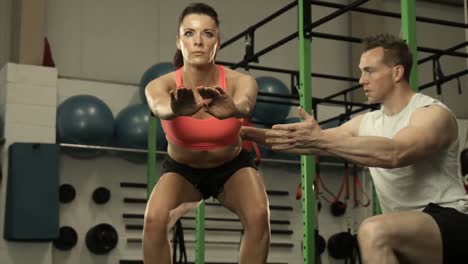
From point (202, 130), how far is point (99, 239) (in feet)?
14.2

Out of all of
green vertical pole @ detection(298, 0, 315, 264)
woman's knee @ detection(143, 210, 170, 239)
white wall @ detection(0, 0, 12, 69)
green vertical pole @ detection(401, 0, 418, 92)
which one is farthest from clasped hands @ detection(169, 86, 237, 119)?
white wall @ detection(0, 0, 12, 69)

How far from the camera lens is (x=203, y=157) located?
288cm

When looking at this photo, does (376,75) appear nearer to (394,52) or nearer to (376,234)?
(394,52)

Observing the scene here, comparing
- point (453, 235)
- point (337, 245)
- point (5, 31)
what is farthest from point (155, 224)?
point (337, 245)

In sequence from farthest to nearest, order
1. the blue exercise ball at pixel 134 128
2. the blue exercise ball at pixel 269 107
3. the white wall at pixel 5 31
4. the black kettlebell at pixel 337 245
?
1. the black kettlebell at pixel 337 245
2. the white wall at pixel 5 31
3. the blue exercise ball at pixel 269 107
4. the blue exercise ball at pixel 134 128

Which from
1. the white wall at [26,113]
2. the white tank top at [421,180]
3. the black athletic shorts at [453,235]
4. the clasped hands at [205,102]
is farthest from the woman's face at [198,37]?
the white wall at [26,113]

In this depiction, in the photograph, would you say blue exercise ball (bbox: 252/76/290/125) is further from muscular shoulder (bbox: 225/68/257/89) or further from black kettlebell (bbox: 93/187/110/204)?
muscular shoulder (bbox: 225/68/257/89)

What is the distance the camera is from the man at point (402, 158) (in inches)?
97.7

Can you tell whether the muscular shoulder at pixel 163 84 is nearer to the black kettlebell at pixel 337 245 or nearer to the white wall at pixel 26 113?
the white wall at pixel 26 113

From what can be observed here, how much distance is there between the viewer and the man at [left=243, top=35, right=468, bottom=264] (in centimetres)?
248

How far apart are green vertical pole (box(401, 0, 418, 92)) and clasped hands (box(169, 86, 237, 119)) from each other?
3.57 ft

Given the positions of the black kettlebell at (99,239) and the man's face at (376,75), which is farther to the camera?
the black kettlebell at (99,239)

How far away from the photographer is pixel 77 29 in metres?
7.43

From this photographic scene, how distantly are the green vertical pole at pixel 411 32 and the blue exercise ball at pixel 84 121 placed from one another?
372cm
